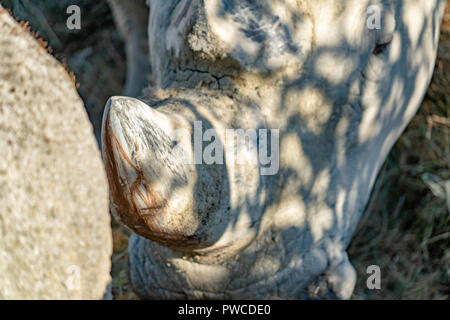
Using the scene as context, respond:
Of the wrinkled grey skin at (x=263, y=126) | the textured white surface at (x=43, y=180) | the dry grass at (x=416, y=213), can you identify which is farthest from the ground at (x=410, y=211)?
the textured white surface at (x=43, y=180)

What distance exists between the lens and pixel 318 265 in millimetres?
1466

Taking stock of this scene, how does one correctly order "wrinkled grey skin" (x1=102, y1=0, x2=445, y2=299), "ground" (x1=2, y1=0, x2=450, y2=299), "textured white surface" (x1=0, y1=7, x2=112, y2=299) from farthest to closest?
"ground" (x1=2, y1=0, x2=450, y2=299)
"wrinkled grey skin" (x1=102, y1=0, x2=445, y2=299)
"textured white surface" (x1=0, y1=7, x2=112, y2=299)

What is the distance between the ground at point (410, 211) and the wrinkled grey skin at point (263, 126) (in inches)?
31.7

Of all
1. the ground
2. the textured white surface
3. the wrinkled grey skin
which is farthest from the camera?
the ground

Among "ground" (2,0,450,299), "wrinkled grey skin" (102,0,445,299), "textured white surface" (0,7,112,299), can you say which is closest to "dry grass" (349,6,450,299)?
"ground" (2,0,450,299)

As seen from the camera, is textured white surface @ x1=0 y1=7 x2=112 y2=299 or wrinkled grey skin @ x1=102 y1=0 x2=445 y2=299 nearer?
textured white surface @ x1=0 y1=7 x2=112 y2=299

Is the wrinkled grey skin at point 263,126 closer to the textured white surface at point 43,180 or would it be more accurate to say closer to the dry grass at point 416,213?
the textured white surface at point 43,180

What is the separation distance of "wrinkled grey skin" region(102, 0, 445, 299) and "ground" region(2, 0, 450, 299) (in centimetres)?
80

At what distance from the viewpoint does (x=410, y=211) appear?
8.10 ft

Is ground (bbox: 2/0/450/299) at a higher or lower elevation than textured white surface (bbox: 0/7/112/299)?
lower

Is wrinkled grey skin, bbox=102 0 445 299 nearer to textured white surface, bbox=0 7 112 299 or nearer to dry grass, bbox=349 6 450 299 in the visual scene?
textured white surface, bbox=0 7 112 299

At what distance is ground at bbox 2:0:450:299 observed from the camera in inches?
88.4

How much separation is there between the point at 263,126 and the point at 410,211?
1.51 m

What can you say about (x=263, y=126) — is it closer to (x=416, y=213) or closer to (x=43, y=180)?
(x=43, y=180)
